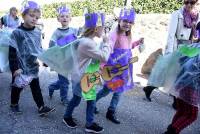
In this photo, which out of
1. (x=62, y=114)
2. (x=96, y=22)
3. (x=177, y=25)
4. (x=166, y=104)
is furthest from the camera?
(x=166, y=104)

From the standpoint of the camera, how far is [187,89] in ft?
15.5

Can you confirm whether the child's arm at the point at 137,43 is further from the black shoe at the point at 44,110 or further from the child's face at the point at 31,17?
the black shoe at the point at 44,110

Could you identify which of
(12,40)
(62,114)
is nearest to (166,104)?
(62,114)

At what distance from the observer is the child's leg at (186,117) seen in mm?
4809

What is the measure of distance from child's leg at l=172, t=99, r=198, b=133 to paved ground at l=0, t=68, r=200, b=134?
1.89ft

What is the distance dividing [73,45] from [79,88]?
53 centimetres

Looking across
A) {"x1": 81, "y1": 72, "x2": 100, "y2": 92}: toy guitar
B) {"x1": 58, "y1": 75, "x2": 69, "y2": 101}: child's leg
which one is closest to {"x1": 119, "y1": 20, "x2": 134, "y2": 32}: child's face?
{"x1": 81, "y1": 72, "x2": 100, "y2": 92}: toy guitar

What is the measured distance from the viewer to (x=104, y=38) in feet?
16.1

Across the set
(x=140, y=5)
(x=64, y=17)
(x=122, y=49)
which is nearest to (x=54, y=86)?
(x=64, y=17)

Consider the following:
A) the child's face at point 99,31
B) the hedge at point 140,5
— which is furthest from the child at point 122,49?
the hedge at point 140,5

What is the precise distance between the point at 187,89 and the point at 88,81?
1.19 meters

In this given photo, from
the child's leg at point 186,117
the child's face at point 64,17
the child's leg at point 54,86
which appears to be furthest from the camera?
the child's leg at point 54,86

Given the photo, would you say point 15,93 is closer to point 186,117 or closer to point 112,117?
point 112,117

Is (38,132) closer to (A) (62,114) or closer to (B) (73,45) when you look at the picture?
(A) (62,114)
